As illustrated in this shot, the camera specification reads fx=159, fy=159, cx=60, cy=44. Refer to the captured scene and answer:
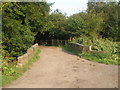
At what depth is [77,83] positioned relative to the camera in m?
5.46

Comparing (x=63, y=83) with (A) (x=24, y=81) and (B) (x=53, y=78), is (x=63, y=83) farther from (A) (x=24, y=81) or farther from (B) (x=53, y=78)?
(A) (x=24, y=81)

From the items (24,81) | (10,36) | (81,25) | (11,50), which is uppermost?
(81,25)

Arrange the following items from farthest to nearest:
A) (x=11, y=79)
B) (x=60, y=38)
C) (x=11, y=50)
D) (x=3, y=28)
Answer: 1. (x=60, y=38)
2. (x=11, y=50)
3. (x=3, y=28)
4. (x=11, y=79)

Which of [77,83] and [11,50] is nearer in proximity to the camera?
[77,83]

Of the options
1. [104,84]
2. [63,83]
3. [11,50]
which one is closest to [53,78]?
[63,83]

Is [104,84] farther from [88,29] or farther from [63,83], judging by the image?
[88,29]

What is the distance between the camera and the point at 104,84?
5.23m

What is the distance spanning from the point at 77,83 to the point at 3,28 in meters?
6.49

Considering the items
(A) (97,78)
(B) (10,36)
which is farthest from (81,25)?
(A) (97,78)

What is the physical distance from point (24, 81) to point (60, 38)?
684 inches

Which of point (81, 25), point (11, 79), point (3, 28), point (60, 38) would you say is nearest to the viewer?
point (11, 79)

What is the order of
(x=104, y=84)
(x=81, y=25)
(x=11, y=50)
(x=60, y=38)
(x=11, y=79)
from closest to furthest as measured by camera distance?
1. (x=104, y=84)
2. (x=11, y=79)
3. (x=11, y=50)
4. (x=81, y=25)
5. (x=60, y=38)

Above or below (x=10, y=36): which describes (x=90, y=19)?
above

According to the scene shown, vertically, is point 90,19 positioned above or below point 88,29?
above
